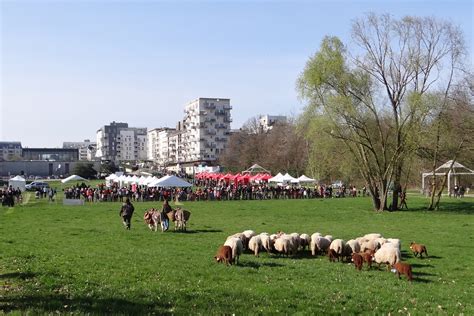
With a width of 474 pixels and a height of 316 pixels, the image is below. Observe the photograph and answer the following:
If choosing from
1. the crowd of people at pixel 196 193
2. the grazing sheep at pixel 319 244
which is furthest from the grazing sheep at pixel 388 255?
the crowd of people at pixel 196 193

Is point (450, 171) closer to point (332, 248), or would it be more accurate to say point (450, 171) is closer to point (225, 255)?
point (332, 248)

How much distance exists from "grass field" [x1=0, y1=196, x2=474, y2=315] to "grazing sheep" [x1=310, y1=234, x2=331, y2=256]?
2.06 feet

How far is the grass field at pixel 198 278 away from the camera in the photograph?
1089 cm

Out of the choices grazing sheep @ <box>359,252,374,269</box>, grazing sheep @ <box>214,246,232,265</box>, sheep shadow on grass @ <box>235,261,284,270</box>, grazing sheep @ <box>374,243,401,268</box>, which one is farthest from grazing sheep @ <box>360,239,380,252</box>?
grazing sheep @ <box>214,246,232,265</box>

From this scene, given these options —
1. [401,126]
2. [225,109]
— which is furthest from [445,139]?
[225,109]

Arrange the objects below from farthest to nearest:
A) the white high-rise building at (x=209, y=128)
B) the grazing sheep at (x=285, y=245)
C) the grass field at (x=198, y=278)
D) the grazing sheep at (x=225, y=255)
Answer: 1. the white high-rise building at (x=209, y=128)
2. the grazing sheep at (x=285, y=245)
3. the grazing sheep at (x=225, y=255)
4. the grass field at (x=198, y=278)

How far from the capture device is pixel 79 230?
28.1 m

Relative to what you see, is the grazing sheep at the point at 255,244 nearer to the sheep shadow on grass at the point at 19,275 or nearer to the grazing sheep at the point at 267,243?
the grazing sheep at the point at 267,243

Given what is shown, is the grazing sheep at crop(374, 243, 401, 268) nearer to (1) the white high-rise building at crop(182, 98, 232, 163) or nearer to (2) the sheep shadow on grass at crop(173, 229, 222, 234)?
(2) the sheep shadow on grass at crop(173, 229, 222, 234)

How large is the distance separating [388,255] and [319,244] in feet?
11.6

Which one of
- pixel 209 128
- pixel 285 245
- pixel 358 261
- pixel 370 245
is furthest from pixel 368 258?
pixel 209 128

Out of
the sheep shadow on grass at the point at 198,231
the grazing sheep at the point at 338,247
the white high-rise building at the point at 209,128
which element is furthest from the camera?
the white high-rise building at the point at 209,128

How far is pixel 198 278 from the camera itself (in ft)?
46.8

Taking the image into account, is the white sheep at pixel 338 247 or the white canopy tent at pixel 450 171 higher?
the white canopy tent at pixel 450 171
